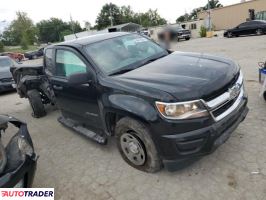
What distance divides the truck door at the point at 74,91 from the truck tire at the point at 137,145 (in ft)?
2.05

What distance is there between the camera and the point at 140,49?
174 inches

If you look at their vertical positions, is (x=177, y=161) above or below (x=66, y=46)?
below

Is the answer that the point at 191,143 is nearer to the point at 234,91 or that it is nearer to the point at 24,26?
the point at 234,91

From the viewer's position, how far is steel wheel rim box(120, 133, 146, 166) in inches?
136

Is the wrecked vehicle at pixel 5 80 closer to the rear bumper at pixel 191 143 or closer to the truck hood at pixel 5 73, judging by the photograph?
the truck hood at pixel 5 73

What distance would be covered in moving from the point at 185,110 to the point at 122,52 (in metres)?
1.70

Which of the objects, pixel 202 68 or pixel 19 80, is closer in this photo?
pixel 202 68

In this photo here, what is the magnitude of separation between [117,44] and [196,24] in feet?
117

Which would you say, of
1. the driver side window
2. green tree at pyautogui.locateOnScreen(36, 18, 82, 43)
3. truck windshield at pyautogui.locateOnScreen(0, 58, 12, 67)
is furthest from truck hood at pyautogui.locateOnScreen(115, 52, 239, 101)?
green tree at pyautogui.locateOnScreen(36, 18, 82, 43)

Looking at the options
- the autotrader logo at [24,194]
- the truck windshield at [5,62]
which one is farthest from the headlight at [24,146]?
the truck windshield at [5,62]

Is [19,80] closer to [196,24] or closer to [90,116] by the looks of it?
[90,116]

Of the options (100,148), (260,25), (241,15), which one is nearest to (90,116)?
(100,148)

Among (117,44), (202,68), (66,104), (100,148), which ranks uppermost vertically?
(117,44)

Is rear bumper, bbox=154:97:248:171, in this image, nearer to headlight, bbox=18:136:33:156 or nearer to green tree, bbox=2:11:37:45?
headlight, bbox=18:136:33:156
